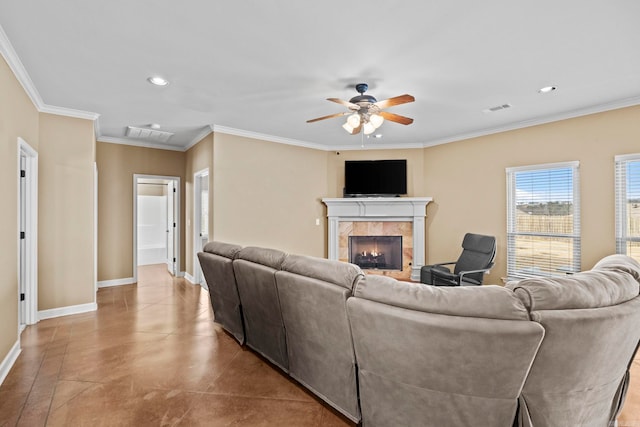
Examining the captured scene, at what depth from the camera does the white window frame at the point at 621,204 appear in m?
3.75

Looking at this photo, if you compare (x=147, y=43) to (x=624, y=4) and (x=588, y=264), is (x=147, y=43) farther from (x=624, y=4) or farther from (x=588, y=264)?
(x=588, y=264)

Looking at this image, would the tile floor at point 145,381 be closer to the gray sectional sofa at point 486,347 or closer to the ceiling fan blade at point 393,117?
the gray sectional sofa at point 486,347

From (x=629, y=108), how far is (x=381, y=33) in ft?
11.1

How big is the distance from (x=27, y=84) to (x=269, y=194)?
10.6 ft

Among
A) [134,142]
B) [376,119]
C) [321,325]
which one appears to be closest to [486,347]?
[321,325]

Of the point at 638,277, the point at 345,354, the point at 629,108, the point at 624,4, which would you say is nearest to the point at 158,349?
the point at 345,354

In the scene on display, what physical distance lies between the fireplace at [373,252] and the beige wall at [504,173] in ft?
2.35

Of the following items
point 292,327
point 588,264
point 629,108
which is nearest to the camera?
point 292,327

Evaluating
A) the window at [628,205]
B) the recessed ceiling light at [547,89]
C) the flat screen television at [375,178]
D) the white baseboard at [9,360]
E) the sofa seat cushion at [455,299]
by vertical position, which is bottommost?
the white baseboard at [9,360]

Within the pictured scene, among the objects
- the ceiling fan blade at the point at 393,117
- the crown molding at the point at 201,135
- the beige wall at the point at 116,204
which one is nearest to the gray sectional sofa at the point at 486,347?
the ceiling fan blade at the point at 393,117

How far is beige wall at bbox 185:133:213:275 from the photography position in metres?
5.00

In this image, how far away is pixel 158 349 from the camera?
3.09m

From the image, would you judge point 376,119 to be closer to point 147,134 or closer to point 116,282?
point 147,134

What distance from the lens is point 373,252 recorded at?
6367mm
